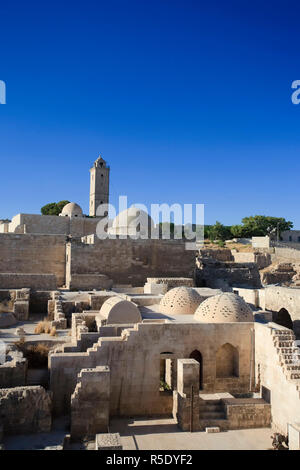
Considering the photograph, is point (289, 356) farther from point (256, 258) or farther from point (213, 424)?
point (256, 258)

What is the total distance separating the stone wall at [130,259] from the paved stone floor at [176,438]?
33.5 ft

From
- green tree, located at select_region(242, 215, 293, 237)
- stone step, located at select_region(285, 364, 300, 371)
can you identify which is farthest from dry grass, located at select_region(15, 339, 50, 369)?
green tree, located at select_region(242, 215, 293, 237)

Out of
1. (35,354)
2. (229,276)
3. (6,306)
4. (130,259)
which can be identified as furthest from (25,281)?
(229,276)

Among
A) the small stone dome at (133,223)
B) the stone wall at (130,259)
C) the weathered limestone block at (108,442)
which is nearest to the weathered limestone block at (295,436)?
the weathered limestone block at (108,442)

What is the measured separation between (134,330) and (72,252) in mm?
9279

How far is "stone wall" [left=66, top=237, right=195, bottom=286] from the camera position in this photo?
728 inches

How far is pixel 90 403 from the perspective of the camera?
8211 mm

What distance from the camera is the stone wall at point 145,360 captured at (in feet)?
29.7

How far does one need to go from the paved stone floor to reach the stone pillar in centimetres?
20

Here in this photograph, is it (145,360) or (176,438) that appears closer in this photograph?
(176,438)

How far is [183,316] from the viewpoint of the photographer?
11.4m

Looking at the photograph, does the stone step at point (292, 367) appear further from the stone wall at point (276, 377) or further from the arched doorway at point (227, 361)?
the arched doorway at point (227, 361)

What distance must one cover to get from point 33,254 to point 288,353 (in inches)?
541
